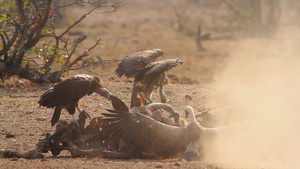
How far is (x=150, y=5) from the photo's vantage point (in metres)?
48.2

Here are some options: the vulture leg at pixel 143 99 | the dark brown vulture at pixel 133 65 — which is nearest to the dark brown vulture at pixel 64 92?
the dark brown vulture at pixel 133 65

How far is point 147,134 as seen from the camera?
19.8 feet

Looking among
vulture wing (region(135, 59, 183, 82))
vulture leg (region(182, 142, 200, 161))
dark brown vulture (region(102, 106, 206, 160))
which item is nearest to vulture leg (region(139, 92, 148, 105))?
vulture wing (region(135, 59, 183, 82))

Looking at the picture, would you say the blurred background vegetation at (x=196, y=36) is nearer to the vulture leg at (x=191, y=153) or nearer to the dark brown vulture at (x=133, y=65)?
the dark brown vulture at (x=133, y=65)

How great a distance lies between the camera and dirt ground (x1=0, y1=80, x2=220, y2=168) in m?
5.64

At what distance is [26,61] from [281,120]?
5465mm

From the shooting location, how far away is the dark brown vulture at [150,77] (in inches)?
289

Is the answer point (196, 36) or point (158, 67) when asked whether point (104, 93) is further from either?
point (196, 36)

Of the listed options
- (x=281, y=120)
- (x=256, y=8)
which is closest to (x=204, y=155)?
(x=281, y=120)

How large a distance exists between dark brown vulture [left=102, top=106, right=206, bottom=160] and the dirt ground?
5.5 inches

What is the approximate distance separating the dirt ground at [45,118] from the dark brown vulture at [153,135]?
14 cm

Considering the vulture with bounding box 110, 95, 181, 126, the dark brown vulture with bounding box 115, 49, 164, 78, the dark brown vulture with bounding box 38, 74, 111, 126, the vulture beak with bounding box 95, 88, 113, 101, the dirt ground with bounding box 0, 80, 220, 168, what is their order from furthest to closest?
the dark brown vulture with bounding box 115, 49, 164, 78
the vulture beak with bounding box 95, 88, 113, 101
the dark brown vulture with bounding box 38, 74, 111, 126
the vulture with bounding box 110, 95, 181, 126
the dirt ground with bounding box 0, 80, 220, 168

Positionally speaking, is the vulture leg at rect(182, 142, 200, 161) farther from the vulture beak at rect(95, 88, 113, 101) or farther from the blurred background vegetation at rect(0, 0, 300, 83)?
the blurred background vegetation at rect(0, 0, 300, 83)

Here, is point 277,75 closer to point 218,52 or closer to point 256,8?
point 218,52
